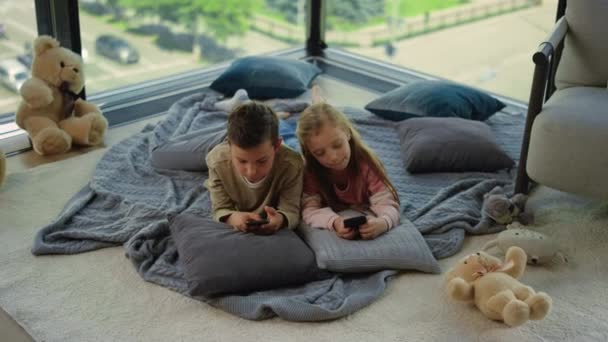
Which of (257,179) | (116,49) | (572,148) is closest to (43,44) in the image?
(116,49)

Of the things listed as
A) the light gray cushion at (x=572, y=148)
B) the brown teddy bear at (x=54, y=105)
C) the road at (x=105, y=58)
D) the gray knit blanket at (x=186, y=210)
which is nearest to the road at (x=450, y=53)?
the road at (x=105, y=58)

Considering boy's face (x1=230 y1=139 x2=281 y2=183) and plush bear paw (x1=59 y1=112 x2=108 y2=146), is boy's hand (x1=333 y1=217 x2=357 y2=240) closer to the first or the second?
boy's face (x1=230 y1=139 x2=281 y2=183)

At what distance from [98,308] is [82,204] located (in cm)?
61

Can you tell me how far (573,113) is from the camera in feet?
8.17

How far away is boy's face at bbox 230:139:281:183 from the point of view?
229cm

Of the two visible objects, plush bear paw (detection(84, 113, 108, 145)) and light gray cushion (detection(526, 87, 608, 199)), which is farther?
plush bear paw (detection(84, 113, 108, 145))

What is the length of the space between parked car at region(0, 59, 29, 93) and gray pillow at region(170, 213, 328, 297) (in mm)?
1426

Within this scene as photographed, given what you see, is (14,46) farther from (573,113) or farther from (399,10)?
(573,113)

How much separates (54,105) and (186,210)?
88 centimetres

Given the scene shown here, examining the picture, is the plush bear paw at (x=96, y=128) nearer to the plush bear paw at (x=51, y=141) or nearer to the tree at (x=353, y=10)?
the plush bear paw at (x=51, y=141)

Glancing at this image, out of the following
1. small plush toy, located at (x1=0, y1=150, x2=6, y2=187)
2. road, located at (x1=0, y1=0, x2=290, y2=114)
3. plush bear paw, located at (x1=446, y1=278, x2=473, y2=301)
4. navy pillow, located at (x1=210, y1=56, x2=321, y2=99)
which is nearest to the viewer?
plush bear paw, located at (x1=446, y1=278, x2=473, y2=301)

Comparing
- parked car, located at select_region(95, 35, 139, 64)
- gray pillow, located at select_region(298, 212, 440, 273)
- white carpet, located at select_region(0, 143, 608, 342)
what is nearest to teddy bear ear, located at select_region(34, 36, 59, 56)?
parked car, located at select_region(95, 35, 139, 64)

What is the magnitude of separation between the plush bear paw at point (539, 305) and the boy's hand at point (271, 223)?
29.8 inches

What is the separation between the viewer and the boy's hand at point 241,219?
237 centimetres
